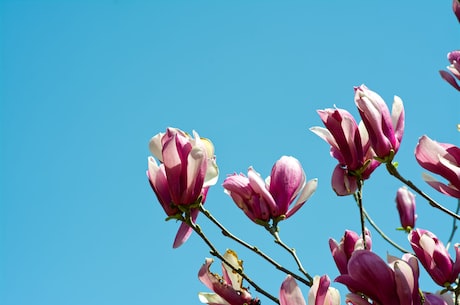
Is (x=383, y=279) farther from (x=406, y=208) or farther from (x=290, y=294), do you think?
(x=406, y=208)

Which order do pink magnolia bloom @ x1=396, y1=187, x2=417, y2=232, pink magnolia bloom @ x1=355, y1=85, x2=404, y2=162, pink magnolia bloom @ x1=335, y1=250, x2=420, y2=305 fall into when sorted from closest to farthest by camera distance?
pink magnolia bloom @ x1=335, y1=250, x2=420, y2=305, pink magnolia bloom @ x1=355, y1=85, x2=404, y2=162, pink magnolia bloom @ x1=396, y1=187, x2=417, y2=232

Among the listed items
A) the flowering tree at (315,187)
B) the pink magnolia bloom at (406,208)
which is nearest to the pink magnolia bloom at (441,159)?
the flowering tree at (315,187)

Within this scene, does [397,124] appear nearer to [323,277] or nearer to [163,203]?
[323,277]

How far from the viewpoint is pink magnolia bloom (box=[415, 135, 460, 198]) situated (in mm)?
1388

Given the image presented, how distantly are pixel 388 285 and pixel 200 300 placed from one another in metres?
0.52

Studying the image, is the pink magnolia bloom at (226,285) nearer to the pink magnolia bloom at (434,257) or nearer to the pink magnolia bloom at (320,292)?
the pink magnolia bloom at (320,292)

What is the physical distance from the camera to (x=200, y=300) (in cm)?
162

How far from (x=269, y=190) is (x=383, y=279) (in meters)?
0.49

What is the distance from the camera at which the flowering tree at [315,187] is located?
1.40 meters

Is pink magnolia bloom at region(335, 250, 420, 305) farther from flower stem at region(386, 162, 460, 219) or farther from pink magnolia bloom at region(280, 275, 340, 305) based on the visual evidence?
flower stem at region(386, 162, 460, 219)

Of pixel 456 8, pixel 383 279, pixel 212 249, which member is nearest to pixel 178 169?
pixel 212 249

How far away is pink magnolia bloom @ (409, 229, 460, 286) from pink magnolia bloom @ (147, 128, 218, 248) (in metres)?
0.51

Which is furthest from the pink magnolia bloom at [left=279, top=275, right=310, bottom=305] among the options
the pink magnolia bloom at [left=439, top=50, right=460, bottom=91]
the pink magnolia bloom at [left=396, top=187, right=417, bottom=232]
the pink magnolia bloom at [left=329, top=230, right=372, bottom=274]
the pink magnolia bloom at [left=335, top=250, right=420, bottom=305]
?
the pink magnolia bloom at [left=396, top=187, right=417, bottom=232]

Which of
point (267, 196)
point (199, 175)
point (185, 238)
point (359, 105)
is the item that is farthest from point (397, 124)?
point (185, 238)
